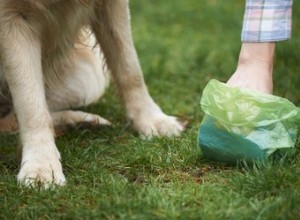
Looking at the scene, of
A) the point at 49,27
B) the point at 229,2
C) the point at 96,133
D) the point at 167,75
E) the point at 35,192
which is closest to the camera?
the point at 35,192

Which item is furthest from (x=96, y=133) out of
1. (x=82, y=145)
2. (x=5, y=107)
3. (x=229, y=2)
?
(x=229, y=2)

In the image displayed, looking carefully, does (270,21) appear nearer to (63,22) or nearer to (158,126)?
(158,126)

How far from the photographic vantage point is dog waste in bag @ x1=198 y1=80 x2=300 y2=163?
8.87 feet

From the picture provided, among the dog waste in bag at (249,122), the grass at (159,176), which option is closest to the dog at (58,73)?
the grass at (159,176)

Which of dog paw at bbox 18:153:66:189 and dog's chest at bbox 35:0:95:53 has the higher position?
dog's chest at bbox 35:0:95:53

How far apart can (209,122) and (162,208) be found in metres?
0.59

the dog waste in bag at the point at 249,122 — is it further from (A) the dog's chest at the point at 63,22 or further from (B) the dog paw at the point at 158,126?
(A) the dog's chest at the point at 63,22

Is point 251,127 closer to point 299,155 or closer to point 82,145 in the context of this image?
point 299,155

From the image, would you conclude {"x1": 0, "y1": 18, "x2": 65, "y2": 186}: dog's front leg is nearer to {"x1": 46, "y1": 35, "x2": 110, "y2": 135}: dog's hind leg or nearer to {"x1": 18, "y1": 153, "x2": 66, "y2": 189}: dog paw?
{"x1": 18, "y1": 153, "x2": 66, "y2": 189}: dog paw

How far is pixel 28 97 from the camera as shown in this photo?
2.99 meters

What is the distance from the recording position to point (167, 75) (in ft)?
15.6

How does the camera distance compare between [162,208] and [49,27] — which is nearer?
[162,208]

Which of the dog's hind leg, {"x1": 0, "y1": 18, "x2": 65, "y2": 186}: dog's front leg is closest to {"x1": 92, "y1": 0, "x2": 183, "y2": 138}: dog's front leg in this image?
the dog's hind leg

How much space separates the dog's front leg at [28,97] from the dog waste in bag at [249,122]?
708 mm
